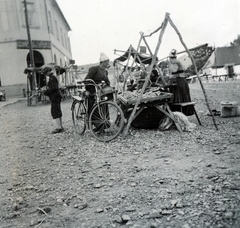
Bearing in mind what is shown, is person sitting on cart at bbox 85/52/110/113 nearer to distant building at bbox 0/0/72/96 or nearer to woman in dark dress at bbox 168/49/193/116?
woman in dark dress at bbox 168/49/193/116

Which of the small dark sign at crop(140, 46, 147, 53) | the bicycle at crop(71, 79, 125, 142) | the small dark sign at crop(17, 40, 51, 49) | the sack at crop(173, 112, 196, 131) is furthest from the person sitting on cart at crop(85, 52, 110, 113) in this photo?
the small dark sign at crop(17, 40, 51, 49)

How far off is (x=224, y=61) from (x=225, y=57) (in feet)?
3.27

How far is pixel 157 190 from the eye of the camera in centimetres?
296

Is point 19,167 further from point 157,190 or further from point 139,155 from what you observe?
point 157,190

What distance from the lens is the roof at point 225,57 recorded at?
175 ft

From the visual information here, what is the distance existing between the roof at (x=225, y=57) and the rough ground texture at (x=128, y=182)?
51964 millimetres

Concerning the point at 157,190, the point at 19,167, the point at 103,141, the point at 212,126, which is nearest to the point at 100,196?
the point at 157,190

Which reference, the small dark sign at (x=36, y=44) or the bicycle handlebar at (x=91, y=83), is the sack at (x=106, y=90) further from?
the small dark sign at (x=36, y=44)

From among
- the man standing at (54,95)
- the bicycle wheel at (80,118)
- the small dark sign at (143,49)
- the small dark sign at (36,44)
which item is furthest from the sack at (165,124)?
the small dark sign at (36,44)

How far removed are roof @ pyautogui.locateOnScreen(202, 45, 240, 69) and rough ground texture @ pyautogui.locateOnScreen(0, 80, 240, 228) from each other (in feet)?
170

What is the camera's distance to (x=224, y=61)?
2119 inches

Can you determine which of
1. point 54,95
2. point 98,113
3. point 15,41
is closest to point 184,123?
point 98,113

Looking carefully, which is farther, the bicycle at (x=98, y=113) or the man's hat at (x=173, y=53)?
the man's hat at (x=173, y=53)

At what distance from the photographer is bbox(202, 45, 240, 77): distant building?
53.0m
